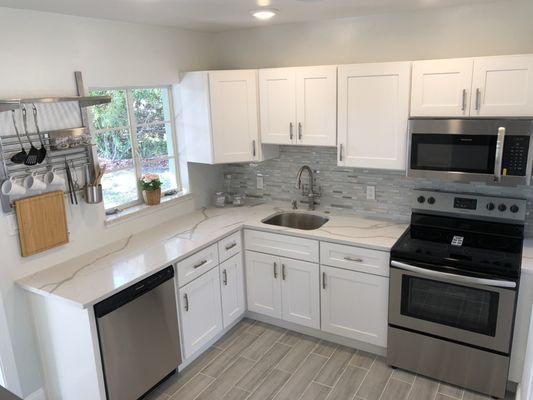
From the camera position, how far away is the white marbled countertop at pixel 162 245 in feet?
8.05

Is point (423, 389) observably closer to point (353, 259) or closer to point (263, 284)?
point (353, 259)

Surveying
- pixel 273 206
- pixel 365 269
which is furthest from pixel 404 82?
pixel 273 206

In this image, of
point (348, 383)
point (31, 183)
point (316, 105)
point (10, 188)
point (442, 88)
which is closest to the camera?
point (10, 188)

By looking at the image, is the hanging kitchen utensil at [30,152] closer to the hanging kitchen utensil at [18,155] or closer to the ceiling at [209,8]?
the hanging kitchen utensil at [18,155]

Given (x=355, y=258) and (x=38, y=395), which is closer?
(x=38, y=395)

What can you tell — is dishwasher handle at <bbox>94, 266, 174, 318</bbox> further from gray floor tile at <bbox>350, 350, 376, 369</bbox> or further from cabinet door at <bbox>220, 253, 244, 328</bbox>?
gray floor tile at <bbox>350, 350, 376, 369</bbox>

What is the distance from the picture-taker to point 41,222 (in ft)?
8.49

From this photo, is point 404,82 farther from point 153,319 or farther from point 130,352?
point 130,352

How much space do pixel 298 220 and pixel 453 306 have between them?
4.72 feet

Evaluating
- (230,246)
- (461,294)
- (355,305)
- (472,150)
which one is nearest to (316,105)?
(472,150)

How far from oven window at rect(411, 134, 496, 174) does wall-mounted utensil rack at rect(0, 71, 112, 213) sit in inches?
78.7

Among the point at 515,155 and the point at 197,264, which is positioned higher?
the point at 515,155

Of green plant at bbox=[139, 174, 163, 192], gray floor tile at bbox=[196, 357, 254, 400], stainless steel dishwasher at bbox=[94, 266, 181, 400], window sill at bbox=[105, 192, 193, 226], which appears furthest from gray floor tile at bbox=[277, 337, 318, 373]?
green plant at bbox=[139, 174, 163, 192]

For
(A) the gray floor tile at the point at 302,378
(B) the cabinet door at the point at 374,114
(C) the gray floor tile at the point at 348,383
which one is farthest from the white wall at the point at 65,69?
(C) the gray floor tile at the point at 348,383
